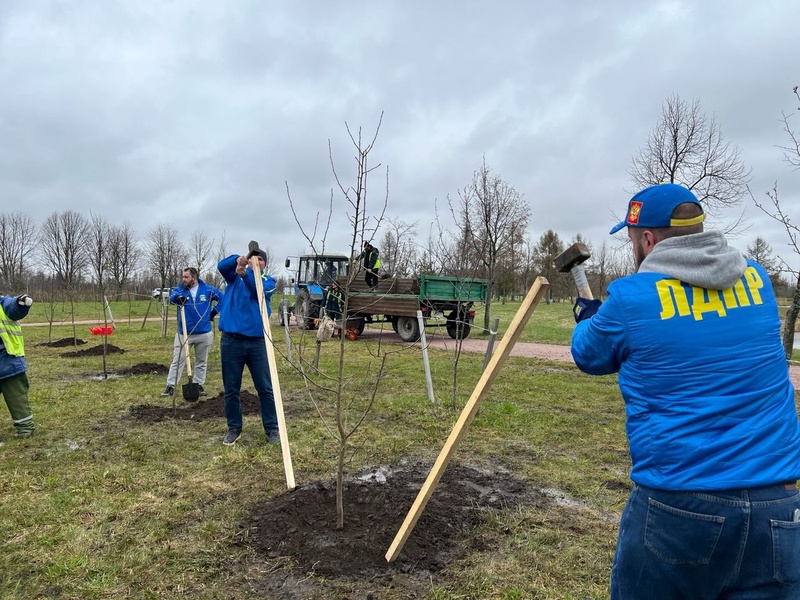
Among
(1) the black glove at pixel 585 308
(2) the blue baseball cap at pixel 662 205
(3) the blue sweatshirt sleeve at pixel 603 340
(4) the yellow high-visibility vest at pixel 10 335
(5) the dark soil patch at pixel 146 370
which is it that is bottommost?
(5) the dark soil patch at pixel 146 370

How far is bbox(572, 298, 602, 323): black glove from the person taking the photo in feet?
6.07

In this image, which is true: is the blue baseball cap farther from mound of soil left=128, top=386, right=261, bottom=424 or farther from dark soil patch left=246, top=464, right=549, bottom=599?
mound of soil left=128, top=386, right=261, bottom=424

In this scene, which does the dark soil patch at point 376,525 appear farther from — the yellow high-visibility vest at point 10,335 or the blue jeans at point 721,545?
the yellow high-visibility vest at point 10,335

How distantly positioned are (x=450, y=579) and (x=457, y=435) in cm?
85

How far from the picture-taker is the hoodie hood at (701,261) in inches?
57.6

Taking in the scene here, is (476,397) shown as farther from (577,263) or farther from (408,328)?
(408,328)

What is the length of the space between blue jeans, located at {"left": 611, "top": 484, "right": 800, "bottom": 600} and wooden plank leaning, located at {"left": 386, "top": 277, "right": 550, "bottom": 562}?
39.2 inches

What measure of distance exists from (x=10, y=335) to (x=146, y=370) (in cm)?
466

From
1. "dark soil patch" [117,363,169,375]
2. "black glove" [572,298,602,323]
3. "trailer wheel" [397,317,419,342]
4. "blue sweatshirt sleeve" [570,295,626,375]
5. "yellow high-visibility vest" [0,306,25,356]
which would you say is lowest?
"dark soil patch" [117,363,169,375]

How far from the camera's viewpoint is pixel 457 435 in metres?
2.61

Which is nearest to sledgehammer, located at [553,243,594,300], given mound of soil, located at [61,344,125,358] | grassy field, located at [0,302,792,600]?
grassy field, located at [0,302,792,600]

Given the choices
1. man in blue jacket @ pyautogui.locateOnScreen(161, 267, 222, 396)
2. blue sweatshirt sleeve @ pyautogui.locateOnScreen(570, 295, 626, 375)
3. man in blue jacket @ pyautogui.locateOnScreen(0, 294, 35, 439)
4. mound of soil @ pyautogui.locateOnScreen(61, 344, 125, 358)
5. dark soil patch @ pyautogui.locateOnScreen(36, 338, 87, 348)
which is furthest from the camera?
dark soil patch @ pyautogui.locateOnScreen(36, 338, 87, 348)

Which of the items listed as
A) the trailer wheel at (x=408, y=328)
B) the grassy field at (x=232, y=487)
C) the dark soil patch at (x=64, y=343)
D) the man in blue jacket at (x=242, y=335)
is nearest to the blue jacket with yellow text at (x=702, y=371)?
the grassy field at (x=232, y=487)

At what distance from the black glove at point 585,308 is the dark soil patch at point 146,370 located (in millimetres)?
9278
